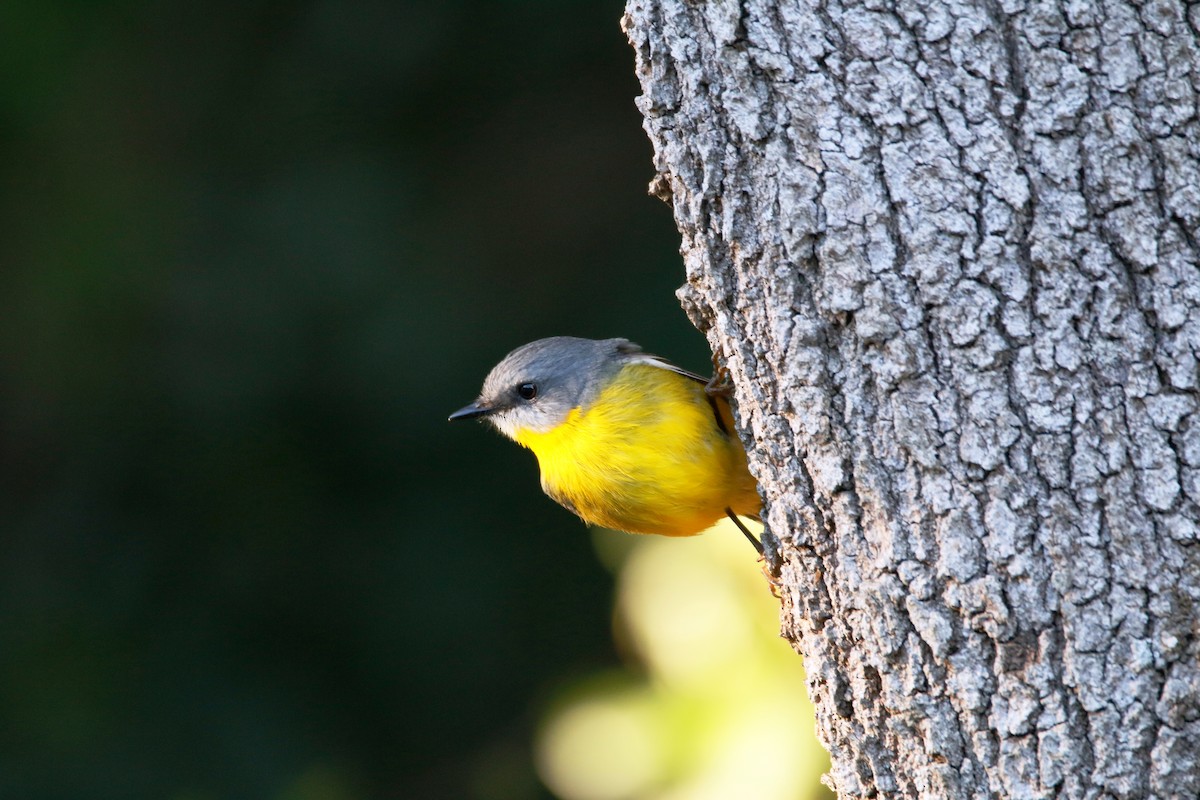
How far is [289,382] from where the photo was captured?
643 centimetres

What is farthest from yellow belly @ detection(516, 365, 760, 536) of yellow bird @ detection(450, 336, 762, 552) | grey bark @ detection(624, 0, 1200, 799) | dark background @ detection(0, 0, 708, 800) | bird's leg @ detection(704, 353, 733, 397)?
dark background @ detection(0, 0, 708, 800)

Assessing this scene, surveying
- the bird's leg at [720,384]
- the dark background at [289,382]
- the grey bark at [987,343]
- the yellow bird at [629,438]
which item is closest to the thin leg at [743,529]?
the yellow bird at [629,438]

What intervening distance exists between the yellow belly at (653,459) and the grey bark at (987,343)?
1.27 m

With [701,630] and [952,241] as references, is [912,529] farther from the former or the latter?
[701,630]

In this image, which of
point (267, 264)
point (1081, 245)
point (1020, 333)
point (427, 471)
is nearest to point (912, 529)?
point (1020, 333)

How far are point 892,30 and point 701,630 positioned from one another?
3083 millimetres

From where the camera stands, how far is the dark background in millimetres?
6227

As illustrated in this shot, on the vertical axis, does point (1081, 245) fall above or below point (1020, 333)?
above

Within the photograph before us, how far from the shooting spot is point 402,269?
659cm

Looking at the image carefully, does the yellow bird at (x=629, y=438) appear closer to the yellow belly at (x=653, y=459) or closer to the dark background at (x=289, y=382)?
the yellow belly at (x=653, y=459)

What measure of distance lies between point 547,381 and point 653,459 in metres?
0.75

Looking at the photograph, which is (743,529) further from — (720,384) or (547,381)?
(547,381)

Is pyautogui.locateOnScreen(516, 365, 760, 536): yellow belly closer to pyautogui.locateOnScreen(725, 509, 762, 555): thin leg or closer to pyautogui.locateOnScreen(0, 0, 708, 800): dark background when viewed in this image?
pyautogui.locateOnScreen(725, 509, 762, 555): thin leg

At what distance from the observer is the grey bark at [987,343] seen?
2352 mm
